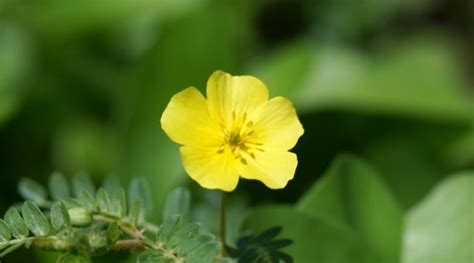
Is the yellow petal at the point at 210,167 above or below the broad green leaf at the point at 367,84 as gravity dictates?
above

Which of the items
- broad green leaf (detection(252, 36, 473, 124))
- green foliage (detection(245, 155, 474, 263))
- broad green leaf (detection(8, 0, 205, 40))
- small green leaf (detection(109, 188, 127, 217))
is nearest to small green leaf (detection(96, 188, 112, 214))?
small green leaf (detection(109, 188, 127, 217))

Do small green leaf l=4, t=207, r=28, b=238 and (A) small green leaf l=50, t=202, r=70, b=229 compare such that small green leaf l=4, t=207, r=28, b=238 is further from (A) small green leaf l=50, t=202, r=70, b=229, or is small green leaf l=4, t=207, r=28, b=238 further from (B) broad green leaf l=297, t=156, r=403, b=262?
(B) broad green leaf l=297, t=156, r=403, b=262

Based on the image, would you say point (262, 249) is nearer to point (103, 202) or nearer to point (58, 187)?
point (103, 202)

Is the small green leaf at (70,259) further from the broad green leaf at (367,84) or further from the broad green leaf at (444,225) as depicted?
the broad green leaf at (367,84)

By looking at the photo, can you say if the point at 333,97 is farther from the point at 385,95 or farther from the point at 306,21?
the point at 306,21

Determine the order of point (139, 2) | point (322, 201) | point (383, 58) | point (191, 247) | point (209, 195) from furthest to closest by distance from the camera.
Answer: point (383, 58) < point (139, 2) < point (209, 195) < point (322, 201) < point (191, 247)

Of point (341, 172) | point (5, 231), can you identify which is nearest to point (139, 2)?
point (341, 172)

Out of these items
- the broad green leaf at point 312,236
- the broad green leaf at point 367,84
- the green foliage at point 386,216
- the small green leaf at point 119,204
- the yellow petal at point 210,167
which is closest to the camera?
the yellow petal at point 210,167

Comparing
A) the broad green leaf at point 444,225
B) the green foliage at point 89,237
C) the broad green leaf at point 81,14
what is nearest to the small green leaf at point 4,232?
the green foliage at point 89,237
